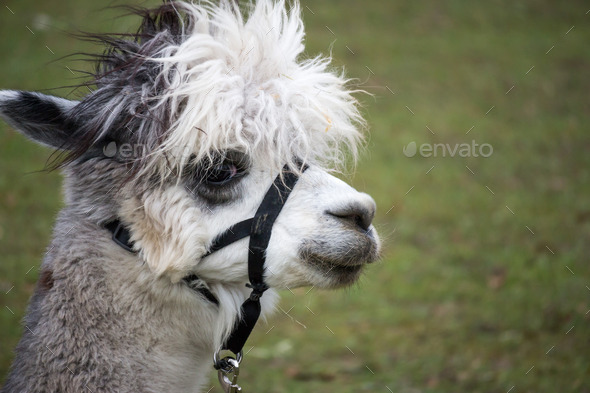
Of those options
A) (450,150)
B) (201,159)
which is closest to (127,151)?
(201,159)

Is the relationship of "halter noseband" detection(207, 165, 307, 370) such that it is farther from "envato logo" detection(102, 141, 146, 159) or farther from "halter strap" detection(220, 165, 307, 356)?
"envato logo" detection(102, 141, 146, 159)

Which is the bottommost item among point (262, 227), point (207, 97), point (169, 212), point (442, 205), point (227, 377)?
point (442, 205)

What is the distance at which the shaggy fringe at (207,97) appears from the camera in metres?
2.37

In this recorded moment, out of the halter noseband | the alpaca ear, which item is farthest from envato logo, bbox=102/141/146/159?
the halter noseband

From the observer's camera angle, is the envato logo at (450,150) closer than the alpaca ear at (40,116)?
No

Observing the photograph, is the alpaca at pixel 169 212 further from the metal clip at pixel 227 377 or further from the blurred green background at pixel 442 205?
the blurred green background at pixel 442 205

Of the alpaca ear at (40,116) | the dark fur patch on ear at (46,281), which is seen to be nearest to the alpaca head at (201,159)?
the alpaca ear at (40,116)

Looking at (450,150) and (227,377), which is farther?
(450,150)

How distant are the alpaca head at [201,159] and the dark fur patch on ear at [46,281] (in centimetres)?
27

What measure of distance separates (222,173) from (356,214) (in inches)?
22.8

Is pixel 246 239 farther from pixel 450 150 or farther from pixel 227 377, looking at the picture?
pixel 450 150

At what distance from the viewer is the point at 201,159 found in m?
2.39

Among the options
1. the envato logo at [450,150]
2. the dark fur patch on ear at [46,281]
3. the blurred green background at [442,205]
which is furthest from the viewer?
the envato logo at [450,150]

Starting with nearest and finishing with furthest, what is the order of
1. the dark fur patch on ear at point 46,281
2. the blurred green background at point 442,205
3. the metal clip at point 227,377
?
the dark fur patch on ear at point 46,281
the metal clip at point 227,377
the blurred green background at point 442,205
